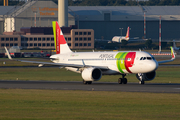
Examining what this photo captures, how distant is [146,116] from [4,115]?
7933 millimetres

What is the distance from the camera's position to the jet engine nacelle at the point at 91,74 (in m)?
42.0

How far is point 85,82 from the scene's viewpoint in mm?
43938

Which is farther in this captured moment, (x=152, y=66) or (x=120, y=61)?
(x=120, y=61)

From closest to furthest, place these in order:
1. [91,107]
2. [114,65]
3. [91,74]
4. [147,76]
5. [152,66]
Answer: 1. [91,107]
2. [152,66]
3. [91,74]
4. [147,76]
5. [114,65]

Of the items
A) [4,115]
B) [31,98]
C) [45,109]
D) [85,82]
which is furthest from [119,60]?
[4,115]

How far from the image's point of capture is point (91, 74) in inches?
1650

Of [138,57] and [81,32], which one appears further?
[81,32]

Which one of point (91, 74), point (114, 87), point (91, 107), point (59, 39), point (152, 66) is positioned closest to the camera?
point (91, 107)

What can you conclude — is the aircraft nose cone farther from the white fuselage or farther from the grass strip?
the grass strip

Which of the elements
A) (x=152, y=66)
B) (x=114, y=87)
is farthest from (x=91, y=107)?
(x=152, y=66)

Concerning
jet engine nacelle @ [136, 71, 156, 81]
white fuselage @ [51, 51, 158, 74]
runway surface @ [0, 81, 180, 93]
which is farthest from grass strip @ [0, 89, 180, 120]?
jet engine nacelle @ [136, 71, 156, 81]

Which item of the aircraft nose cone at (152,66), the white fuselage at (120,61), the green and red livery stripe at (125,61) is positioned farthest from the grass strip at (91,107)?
the green and red livery stripe at (125,61)

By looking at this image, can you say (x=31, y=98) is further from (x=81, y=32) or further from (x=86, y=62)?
(x=81, y=32)

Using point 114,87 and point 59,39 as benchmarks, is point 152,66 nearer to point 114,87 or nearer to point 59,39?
point 114,87
